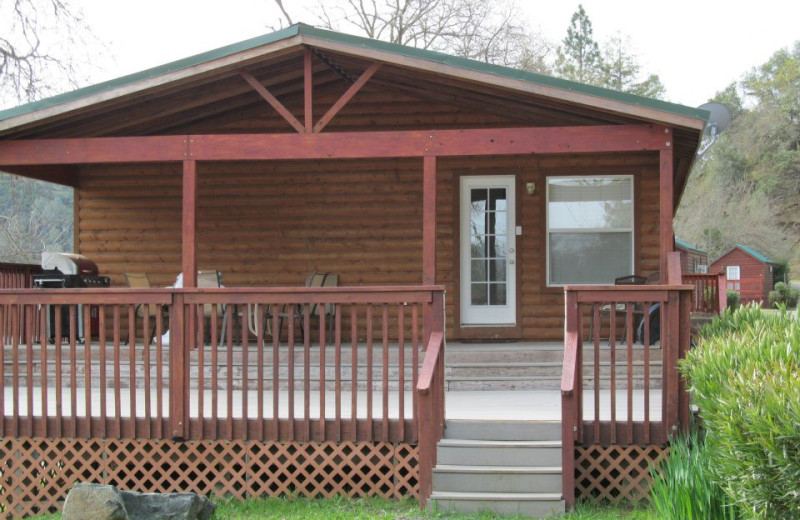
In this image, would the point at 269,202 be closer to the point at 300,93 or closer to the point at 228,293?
the point at 300,93

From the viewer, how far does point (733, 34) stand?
4338 cm

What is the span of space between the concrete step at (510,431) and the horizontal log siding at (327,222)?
3512 millimetres

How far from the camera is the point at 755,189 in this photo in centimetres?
4000

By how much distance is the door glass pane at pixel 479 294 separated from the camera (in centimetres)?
943

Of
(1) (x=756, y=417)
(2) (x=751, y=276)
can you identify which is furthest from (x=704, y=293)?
(2) (x=751, y=276)

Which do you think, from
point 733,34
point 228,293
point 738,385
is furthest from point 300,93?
point 733,34

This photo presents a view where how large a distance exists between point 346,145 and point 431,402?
2516 millimetres

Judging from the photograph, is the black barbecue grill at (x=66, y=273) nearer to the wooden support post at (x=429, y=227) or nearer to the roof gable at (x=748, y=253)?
the wooden support post at (x=429, y=227)

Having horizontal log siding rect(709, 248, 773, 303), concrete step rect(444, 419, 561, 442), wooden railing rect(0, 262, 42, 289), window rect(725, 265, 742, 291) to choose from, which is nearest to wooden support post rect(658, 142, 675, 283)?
concrete step rect(444, 419, 561, 442)

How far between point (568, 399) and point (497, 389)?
93.3 inches

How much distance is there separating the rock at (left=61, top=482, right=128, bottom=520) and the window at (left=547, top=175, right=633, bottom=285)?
5640mm

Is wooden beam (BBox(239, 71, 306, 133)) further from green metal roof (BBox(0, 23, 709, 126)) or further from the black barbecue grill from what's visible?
the black barbecue grill

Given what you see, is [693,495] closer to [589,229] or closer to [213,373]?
[213,373]

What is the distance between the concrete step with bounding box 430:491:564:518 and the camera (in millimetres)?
5258
